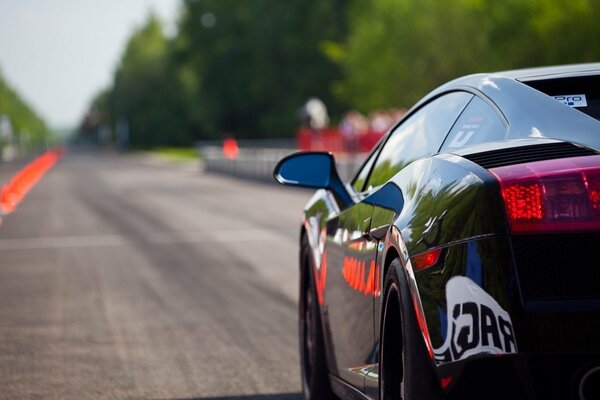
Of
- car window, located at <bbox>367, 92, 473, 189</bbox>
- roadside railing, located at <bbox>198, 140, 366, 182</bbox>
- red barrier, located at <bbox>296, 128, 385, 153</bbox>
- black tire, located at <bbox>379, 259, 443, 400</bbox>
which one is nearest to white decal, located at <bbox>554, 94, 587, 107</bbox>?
car window, located at <bbox>367, 92, 473, 189</bbox>

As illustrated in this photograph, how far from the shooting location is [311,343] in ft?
19.9

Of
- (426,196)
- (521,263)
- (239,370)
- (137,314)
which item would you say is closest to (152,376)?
(239,370)

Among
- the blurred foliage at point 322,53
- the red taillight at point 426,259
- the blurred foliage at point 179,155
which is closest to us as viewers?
the red taillight at point 426,259

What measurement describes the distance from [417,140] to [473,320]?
5.63 feet

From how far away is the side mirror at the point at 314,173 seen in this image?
5.56 meters

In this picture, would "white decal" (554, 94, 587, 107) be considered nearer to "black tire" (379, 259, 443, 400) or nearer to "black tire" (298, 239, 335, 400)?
"black tire" (379, 259, 443, 400)

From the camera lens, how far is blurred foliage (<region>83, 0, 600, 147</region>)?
8700 cm

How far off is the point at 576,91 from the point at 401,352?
3.11 feet

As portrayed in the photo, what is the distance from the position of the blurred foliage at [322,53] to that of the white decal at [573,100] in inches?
2636

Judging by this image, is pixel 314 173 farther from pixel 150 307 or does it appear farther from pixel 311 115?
pixel 311 115

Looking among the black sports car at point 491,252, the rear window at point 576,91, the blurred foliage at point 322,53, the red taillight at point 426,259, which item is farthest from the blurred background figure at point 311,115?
the red taillight at point 426,259

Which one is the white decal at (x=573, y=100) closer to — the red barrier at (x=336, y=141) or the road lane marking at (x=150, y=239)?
the road lane marking at (x=150, y=239)

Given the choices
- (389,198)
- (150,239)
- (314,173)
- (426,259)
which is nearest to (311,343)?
(314,173)

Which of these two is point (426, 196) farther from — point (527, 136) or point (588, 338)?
point (588, 338)
